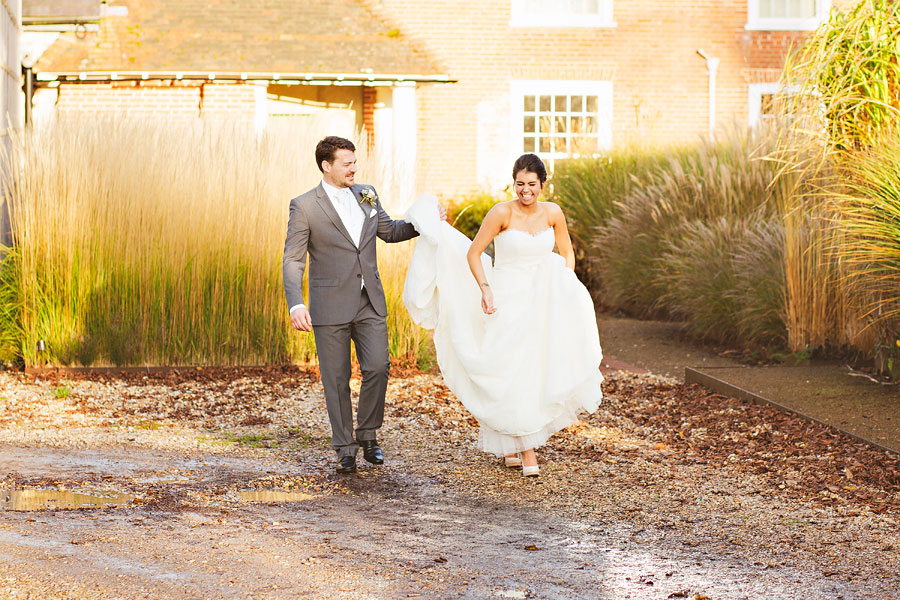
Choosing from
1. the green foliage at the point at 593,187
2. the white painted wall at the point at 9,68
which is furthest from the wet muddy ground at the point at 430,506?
the green foliage at the point at 593,187

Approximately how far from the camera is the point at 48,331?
9094 mm

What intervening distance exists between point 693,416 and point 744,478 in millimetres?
1719

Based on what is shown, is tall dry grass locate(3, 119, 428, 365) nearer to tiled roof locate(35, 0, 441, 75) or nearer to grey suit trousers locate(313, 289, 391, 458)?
grey suit trousers locate(313, 289, 391, 458)

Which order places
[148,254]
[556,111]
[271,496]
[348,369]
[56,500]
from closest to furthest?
[56,500], [271,496], [348,369], [148,254], [556,111]

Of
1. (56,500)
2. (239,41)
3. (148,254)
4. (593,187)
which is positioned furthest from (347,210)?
(239,41)

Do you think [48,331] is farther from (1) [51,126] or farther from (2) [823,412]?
(2) [823,412]

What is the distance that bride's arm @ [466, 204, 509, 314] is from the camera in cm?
601

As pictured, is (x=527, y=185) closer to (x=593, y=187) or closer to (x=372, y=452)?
(x=372, y=452)

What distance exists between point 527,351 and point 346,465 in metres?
1.07

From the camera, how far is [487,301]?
19.7 feet

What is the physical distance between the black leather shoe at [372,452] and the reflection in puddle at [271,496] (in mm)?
663

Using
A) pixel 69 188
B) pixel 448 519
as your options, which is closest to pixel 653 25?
pixel 69 188

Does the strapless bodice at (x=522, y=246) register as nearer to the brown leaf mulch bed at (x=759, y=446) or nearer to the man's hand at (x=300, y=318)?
the man's hand at (x=300, y=318)

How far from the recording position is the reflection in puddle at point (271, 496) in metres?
5.51
